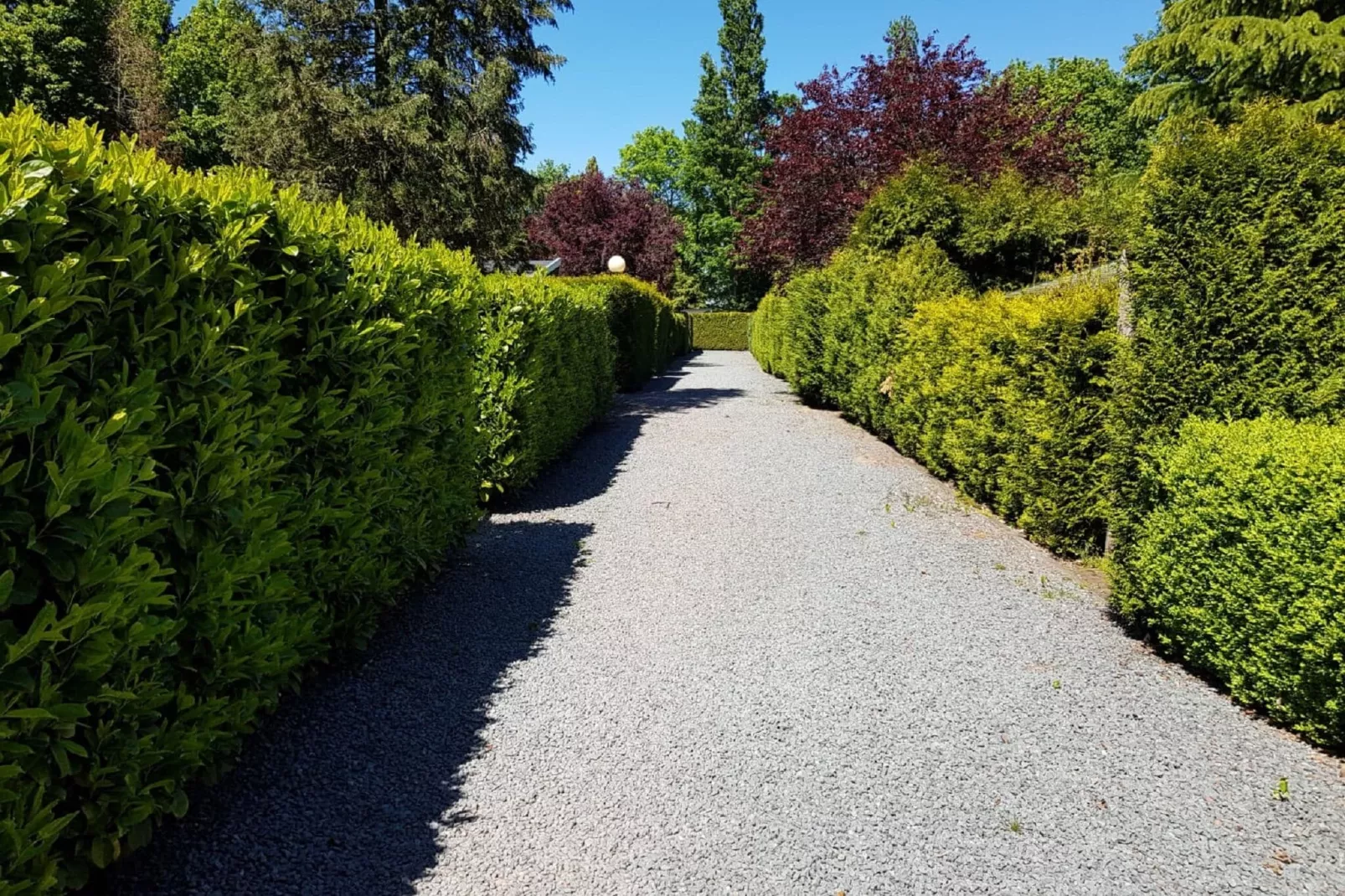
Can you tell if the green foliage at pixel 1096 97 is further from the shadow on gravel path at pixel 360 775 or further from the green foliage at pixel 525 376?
the shadow on gravel path at pixel 360 775

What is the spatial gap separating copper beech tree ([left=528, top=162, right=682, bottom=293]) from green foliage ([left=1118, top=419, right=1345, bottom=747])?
32.3m

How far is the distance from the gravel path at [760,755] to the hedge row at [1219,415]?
40 centimetres

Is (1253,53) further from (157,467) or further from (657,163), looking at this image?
(657,163)

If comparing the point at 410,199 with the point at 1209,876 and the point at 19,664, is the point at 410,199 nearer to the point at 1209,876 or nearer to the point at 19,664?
the point at 19,664

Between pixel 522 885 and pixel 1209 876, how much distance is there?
2.13 meters

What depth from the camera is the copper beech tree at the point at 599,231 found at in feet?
113

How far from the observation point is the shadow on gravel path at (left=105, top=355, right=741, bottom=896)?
221cm

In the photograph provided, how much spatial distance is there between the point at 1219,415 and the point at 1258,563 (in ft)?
3.50

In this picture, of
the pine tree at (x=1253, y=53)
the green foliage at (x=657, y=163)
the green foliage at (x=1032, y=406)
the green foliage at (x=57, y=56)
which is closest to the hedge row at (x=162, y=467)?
the green foliage at (x=1032, y=406)

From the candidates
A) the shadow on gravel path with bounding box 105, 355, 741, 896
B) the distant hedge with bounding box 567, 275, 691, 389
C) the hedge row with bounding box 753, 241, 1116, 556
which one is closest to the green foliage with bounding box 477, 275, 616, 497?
the shadow on gravel path with bounding box 105, 355, 741, 896

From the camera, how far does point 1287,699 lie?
3102 mm

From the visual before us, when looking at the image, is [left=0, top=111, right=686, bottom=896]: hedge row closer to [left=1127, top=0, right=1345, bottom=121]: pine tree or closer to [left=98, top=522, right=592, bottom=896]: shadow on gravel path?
[left=98, top=522, right=592, bottom=896]: shadow on gravel path

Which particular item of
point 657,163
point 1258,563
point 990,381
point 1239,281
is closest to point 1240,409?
point 1239,281

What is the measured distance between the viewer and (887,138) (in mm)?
15812
